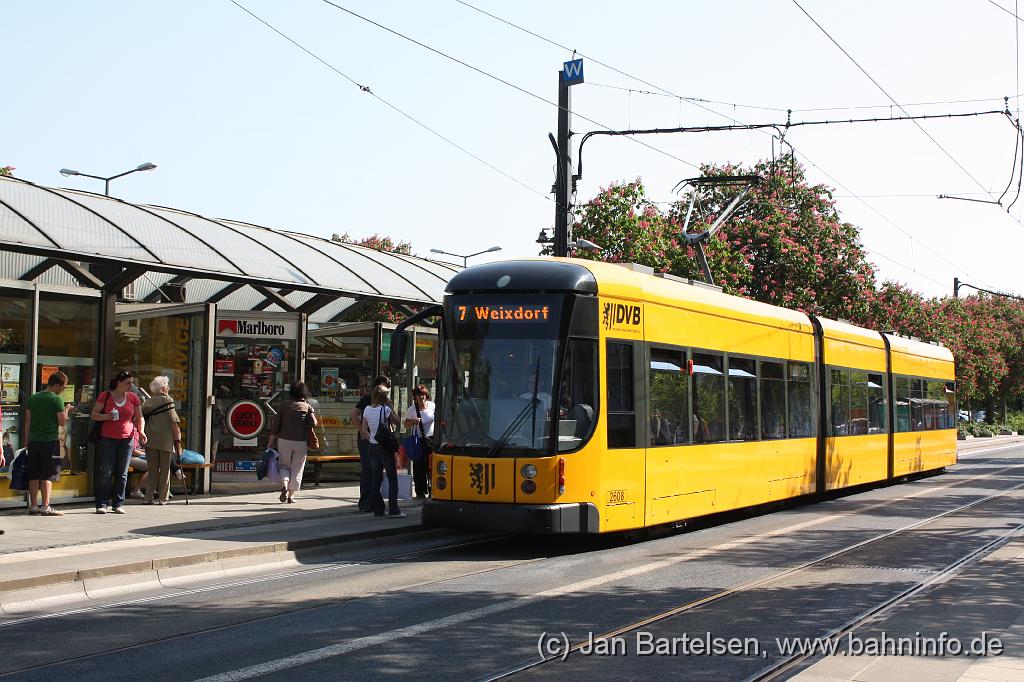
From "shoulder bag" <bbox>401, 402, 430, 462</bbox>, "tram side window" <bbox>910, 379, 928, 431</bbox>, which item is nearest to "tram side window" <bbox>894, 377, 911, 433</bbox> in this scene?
"tram side window" <bbox>910, 379, 928, 431</bbox>

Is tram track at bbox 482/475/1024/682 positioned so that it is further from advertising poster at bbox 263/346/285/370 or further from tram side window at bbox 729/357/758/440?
advertising poster at bbox 263/346/285/370

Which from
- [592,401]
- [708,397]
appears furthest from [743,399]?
[592,401]

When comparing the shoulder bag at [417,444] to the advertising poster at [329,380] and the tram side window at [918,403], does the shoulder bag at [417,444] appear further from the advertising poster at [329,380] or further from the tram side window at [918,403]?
the tram side window at [918,403]

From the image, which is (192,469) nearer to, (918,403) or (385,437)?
(385,437)

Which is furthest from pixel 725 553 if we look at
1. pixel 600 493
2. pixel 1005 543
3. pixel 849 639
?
pixel 849 639

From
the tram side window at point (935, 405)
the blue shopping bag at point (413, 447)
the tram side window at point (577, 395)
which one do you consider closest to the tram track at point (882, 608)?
the tram side window at point (577, 395)

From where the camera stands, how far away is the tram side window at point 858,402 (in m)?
21.7

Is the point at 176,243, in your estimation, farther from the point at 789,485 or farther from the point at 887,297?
the point at 887,297

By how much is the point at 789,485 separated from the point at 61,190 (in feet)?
37.9

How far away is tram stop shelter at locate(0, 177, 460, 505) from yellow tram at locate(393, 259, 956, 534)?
16.6 feet

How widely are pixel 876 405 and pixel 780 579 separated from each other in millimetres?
13243

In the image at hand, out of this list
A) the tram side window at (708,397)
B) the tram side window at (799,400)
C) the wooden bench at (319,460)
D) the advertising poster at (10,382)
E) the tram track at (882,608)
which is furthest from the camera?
the wooden bench at (319,460)

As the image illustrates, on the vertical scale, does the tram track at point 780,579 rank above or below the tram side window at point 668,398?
below

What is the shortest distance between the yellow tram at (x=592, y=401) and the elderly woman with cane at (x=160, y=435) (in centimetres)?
451
